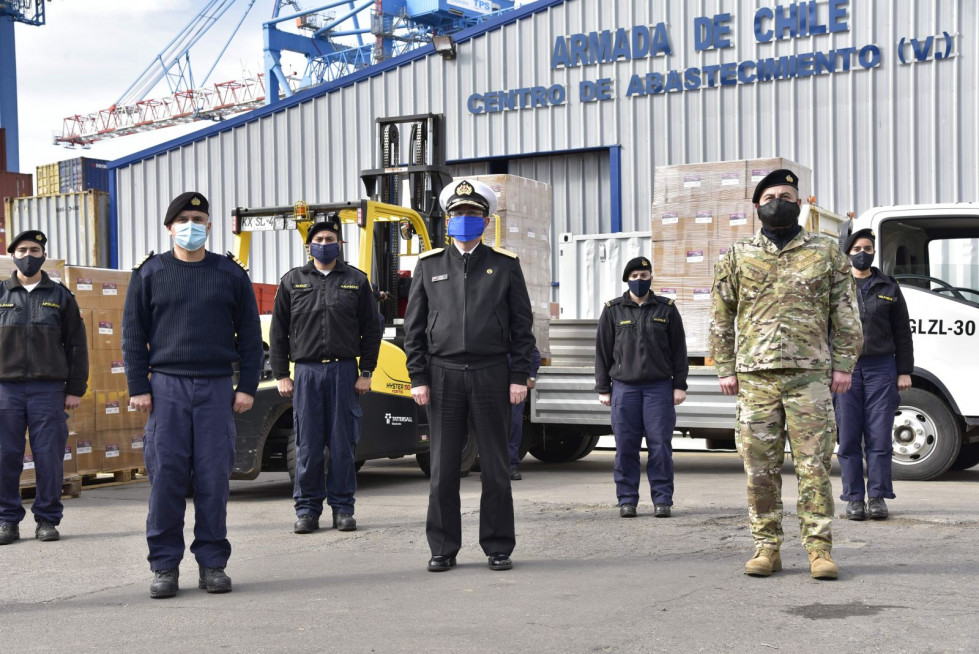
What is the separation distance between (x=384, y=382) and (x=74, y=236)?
2028cm

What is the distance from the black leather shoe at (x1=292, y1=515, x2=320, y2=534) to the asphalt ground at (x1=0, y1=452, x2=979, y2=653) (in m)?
0.07

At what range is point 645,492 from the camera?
10.1 meters

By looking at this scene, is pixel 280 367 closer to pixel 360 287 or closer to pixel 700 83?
pixel 360 287

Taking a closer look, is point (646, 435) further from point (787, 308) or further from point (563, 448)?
point (563, 448)

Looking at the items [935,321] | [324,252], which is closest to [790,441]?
[324,252]

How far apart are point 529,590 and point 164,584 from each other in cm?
175

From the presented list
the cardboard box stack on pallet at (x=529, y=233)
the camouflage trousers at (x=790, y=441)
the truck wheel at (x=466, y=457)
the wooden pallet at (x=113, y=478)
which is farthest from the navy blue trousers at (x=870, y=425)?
the wooden pallet at (x=113, y=478)

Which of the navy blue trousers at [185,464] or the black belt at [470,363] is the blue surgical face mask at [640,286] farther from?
the navy blue trousers at [185,464]

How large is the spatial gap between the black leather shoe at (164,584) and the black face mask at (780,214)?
339 cm

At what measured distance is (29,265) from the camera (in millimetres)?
8148

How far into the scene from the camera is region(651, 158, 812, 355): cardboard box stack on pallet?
11.2 m

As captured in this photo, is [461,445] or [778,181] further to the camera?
[461,445]

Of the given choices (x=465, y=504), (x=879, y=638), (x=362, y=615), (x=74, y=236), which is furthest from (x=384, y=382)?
(x=74, y=236)

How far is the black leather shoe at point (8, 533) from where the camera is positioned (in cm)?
780
